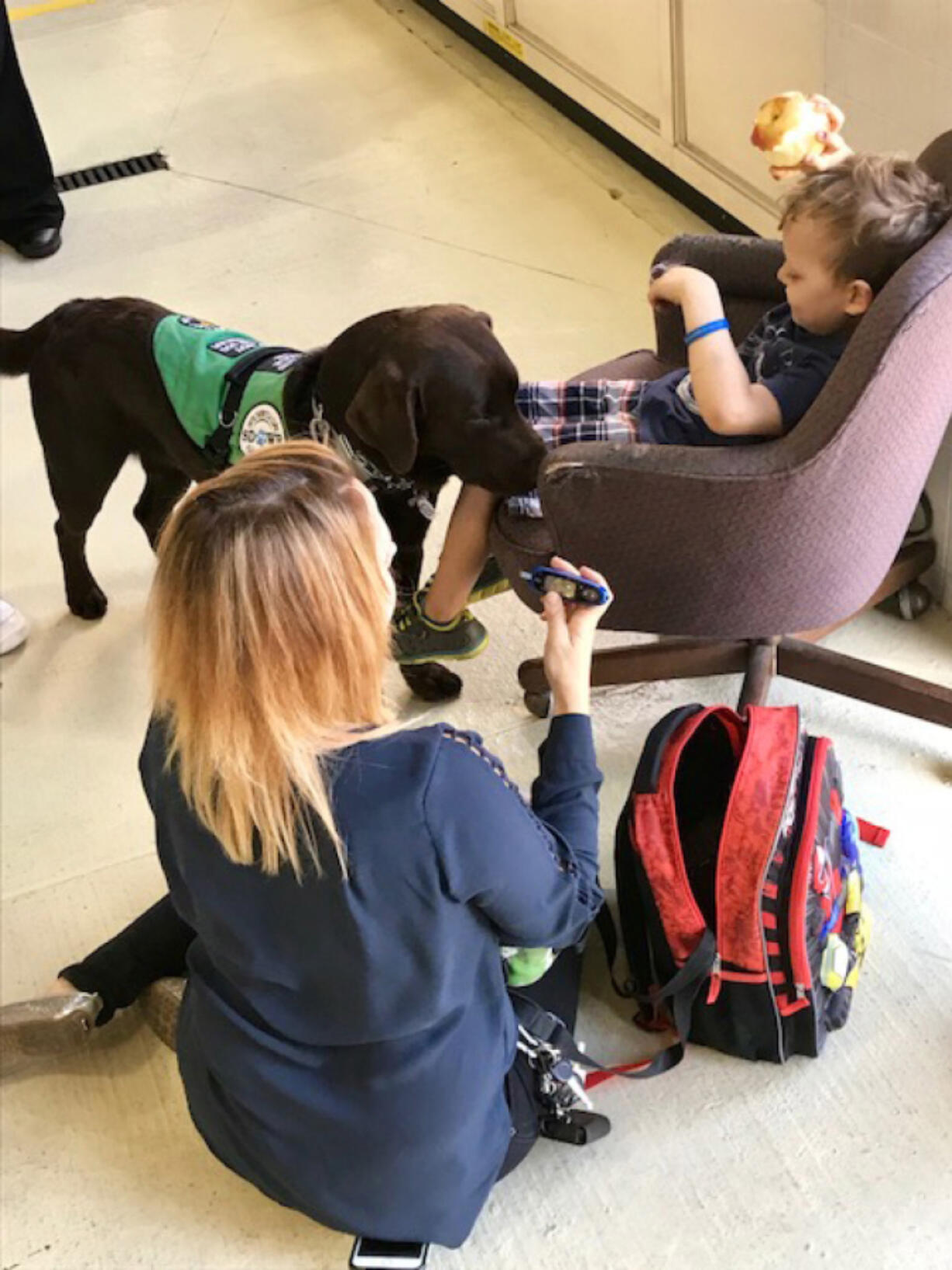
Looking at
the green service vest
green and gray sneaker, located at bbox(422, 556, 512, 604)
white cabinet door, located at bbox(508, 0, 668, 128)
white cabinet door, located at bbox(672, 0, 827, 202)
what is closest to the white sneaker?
the green service vest

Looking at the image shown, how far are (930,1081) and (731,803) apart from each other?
1.47 ft

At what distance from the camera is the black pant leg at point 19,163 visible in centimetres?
380

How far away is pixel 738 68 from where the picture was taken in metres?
3.38

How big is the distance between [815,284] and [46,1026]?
1.45m

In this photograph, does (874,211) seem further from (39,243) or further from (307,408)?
(39,243)

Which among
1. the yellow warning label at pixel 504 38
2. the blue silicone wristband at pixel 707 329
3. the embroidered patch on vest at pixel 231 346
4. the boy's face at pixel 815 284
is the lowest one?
the yellow warning label at pixel 504 38

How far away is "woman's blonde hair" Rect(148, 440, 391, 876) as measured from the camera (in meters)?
1.30

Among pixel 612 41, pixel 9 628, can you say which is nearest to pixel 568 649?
pixel 9 628

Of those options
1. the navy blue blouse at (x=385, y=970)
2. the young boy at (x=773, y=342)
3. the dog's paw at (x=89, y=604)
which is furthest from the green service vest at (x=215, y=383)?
the navy blue blouse at (x=385, y=970)

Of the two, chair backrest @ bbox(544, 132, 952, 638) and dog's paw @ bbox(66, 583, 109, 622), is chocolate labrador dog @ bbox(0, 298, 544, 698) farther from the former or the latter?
chair backrest @ bbox(544, 132, 952, 638)

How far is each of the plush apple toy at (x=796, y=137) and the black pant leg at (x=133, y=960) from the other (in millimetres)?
1363

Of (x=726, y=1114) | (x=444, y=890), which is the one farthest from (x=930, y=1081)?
(x=444, y=890)

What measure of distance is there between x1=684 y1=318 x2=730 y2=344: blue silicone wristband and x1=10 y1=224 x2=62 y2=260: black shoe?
8.57 feet

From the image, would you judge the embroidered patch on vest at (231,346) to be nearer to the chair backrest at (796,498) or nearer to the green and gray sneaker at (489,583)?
the green and gray sneaker at (489,583)
